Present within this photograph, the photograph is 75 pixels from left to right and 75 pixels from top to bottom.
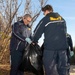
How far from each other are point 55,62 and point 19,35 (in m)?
1.19

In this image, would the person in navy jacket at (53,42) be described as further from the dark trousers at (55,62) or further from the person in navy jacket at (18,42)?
the person in navy jacket at (18,42)

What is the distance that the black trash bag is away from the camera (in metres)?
7.03

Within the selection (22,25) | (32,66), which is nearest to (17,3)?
(22,25)

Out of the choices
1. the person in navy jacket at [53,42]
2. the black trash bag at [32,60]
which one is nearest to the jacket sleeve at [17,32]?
the black trash bag at [32,60]

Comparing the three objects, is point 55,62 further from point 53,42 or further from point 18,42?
Result: point 18,42

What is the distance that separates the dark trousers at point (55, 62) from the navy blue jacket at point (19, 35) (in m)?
0.87

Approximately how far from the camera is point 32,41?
702cm

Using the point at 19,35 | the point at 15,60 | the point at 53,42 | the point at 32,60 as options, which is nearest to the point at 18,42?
the point at 19,35

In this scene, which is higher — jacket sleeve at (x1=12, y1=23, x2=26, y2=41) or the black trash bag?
jacket sleeve at (x1=12, y1=23, x2=26, y2=41)

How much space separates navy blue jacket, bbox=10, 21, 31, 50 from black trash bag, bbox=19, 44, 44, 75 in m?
0.19

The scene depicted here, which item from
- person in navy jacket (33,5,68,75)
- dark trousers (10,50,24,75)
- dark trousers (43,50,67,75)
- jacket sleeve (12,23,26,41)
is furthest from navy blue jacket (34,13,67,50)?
dark trousers (10,50,24,75)

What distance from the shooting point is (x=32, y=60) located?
705 cm

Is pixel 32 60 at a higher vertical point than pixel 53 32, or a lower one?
lower

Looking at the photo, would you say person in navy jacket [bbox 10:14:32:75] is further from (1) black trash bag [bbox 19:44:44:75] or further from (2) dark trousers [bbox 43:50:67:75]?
(2) dark trousers [bbox 43:50:67:75]
